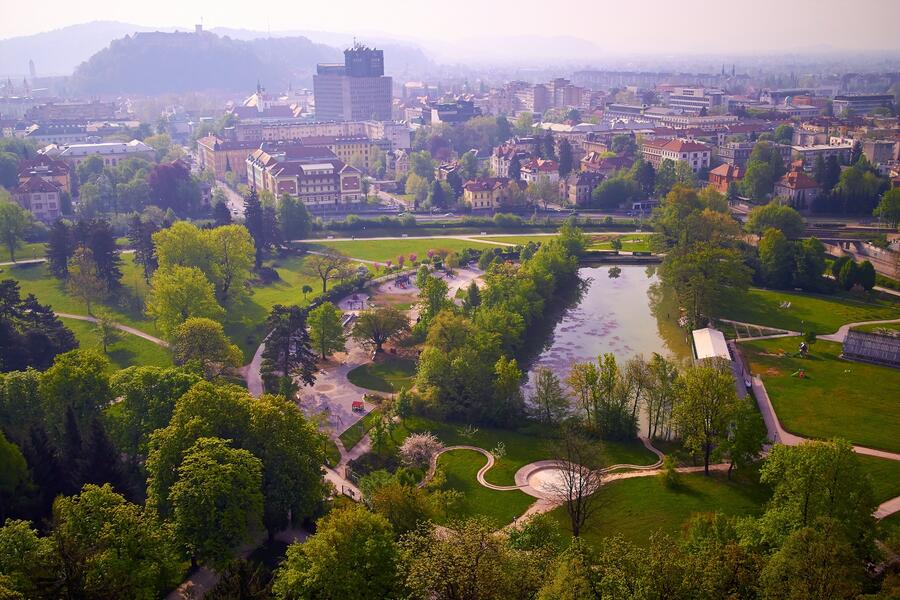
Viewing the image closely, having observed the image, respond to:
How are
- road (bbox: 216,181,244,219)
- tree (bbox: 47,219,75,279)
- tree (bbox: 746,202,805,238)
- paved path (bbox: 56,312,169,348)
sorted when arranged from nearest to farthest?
paved path (bbox: 56,312,169,348), tree (bbox: 47,219,75,279), tree (bbox: 746,202,805,238), road (bbox: 216,181,244,219)

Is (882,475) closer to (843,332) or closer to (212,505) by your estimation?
(843,332)

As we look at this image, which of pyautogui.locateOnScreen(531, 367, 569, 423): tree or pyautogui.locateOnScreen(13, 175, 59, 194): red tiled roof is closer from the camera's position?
pyautogui.locateOnScreen(531, 367, 569, 423): tree

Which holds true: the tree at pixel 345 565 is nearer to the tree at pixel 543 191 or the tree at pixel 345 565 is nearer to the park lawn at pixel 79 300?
the park lawn at pixel 79 300

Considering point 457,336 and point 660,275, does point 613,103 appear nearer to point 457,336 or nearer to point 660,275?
point 660,275

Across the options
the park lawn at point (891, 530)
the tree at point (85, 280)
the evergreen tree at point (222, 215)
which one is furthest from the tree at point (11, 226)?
the park lawn at point (891, 530)

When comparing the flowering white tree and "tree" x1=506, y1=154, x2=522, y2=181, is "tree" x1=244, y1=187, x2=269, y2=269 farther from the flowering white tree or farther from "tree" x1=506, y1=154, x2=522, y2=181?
"tree" x1=506, y1=154, x2=522, y2=181

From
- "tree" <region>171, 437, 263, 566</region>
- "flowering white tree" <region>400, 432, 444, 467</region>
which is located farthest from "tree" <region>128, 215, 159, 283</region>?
"tree" <region>171, 437, 263, 566</region>

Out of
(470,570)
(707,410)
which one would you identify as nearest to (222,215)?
(707,410)
